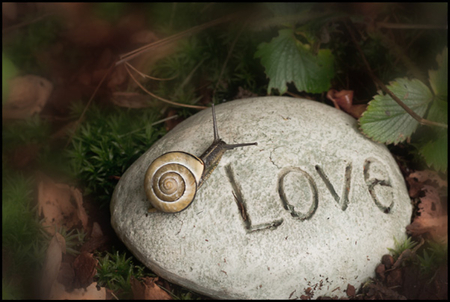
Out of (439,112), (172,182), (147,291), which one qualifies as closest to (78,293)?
(147,291)

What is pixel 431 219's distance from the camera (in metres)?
2.65

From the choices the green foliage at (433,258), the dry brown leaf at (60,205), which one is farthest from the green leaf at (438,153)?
the dry brown leaf at (60,205)

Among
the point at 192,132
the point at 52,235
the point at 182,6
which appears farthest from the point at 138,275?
the point at 182,6

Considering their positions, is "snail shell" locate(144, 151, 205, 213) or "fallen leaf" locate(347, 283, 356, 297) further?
"fallen leaf" locate(347, 283, 356, 297)

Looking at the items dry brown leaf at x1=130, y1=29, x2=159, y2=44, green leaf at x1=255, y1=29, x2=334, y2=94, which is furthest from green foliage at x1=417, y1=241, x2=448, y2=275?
dry brown leaf at x1=130, y1=29, x2=159, y2=44

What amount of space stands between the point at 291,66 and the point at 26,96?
229cm

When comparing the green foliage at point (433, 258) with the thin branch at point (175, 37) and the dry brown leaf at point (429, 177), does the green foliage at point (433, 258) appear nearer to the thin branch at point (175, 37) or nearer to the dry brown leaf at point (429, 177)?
the dry brown leaf at point (429, 177)

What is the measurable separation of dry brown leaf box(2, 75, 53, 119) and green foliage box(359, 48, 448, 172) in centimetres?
270

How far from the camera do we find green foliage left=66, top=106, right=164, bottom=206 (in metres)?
2.97

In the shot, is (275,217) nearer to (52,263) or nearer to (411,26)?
(52,263)

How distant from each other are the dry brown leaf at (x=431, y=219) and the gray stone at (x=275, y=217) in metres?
0.11

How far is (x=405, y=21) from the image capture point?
3.55m

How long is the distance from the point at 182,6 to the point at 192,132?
161 centimetres

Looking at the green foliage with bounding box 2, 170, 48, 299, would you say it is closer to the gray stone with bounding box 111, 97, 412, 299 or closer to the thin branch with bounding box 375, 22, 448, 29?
the gray stone with bounding box 111, 97, 412, 299
